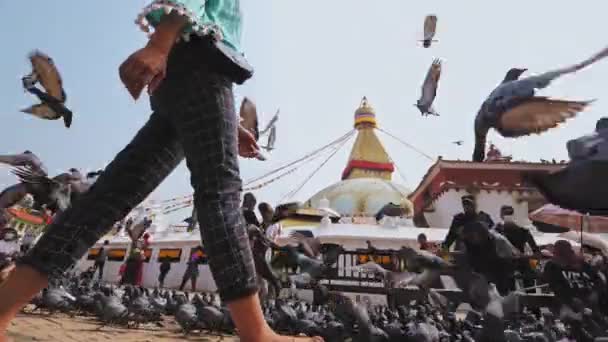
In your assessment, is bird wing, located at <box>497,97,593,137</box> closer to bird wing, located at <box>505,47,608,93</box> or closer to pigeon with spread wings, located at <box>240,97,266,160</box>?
bird wing, located at <box>505,47,608,93</box>

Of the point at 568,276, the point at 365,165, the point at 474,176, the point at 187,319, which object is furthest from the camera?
the point at 365,165

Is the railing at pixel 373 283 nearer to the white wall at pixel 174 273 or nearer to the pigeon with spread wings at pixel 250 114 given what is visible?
the pigeon with spread wings at pixel 250 114

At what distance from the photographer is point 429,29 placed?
1080cm

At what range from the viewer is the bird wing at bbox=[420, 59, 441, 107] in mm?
9531

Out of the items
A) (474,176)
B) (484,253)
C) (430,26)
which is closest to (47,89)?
(484,253)

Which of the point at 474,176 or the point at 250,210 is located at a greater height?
the point at 474,176

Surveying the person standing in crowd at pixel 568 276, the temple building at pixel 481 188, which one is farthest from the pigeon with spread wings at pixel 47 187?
the temple building at pixel 481 188

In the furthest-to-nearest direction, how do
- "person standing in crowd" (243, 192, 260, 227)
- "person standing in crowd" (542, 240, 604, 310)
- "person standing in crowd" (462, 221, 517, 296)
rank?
"person standing in crowd" (243, 192, 260, 227) < "person standing in crowd" (542, 240, 604, 310) < "person standing in crowd" (462, 221, 517, 296)

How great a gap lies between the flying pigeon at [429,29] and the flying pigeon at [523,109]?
8.09m

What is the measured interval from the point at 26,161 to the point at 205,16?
496 centimetres

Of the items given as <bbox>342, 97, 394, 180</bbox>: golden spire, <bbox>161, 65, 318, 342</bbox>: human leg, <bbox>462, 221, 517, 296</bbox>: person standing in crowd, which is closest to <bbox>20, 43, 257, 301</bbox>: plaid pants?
<bbox>161, 65, 318, 342</bbox>: human leg

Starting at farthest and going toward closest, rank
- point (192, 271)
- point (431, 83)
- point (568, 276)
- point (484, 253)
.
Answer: point (192, 271) < point (431, 83) < point (568, 276) < point (484, 253)

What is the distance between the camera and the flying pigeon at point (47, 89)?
537 cm

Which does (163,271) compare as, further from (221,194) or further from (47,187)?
(221,194)
